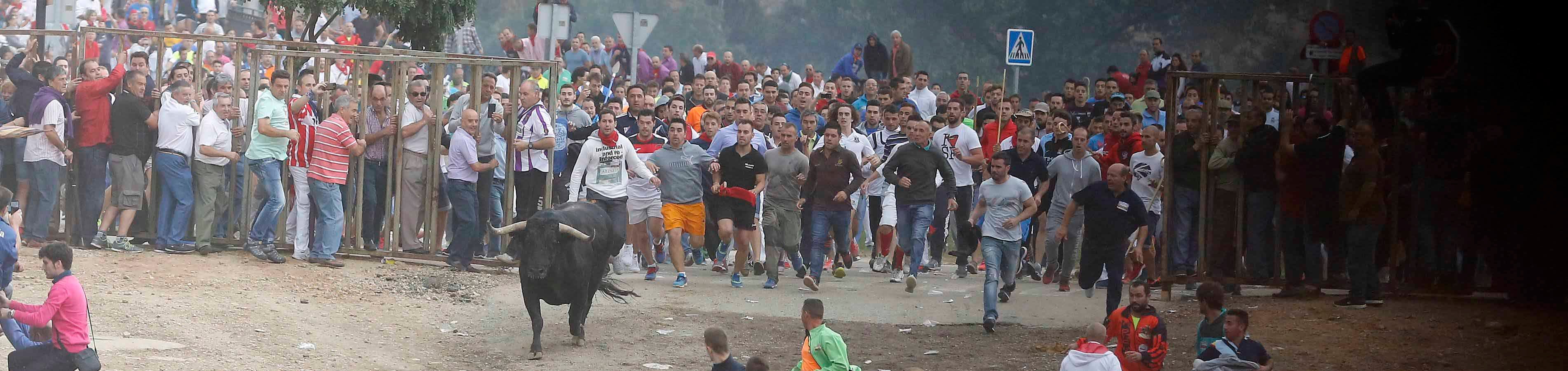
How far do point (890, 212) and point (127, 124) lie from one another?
6.61 meters

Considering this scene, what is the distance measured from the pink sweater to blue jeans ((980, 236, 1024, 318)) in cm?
625

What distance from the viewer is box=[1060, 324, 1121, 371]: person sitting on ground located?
7637 millimetres

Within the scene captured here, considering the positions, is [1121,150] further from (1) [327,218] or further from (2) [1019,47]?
(1) [327,218]

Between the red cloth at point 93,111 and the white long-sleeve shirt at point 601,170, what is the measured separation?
12.8 feet

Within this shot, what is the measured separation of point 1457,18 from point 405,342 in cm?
713

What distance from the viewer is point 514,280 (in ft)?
42.5

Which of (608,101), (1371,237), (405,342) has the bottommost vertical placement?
(405,342)

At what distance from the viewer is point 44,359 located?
7.40m

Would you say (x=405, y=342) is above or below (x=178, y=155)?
below

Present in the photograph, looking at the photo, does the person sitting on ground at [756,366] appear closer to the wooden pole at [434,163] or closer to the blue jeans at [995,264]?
the blue jeans at [995,264]

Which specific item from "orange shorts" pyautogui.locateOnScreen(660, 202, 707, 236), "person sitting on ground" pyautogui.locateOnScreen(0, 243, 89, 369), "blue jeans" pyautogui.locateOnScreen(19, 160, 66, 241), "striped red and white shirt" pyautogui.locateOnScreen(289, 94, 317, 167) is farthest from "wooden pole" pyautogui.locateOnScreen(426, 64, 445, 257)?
"person sitting on ground" pyautogui.locateOnScreen(0, 243, 89, 369)

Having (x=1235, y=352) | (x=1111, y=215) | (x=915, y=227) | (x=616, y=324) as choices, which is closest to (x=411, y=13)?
(x=616, y=324)

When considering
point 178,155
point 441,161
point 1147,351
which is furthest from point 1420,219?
point 178,155

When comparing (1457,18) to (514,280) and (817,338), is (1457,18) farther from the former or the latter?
(514,280)
